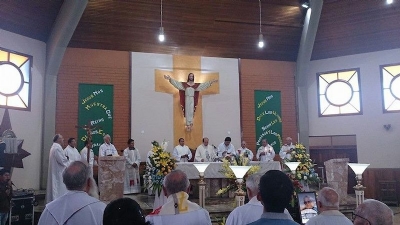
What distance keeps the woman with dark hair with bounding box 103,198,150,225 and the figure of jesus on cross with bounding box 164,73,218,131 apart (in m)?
9.91

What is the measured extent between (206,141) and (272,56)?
3.87 meters

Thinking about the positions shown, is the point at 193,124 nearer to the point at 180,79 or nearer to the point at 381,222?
the point at 180,79

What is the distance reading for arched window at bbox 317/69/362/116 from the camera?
1200 cm

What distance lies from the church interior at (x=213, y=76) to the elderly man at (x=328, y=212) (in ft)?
A: 20.4

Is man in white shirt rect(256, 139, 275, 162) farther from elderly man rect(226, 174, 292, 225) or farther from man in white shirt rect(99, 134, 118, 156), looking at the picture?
elderly man rect(226, 174, 292, 225)

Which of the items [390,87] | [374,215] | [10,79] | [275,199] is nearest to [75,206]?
[275,199]

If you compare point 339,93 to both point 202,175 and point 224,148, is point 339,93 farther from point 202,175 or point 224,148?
point 202,175

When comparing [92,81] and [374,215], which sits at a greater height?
[92,81]

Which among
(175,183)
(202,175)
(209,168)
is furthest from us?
(209,168)

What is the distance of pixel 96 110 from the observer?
10.7 metres

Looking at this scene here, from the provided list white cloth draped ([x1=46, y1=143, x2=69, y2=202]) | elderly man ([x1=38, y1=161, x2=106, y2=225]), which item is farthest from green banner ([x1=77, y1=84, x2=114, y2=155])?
elderly man ([x1=38, y1=161, x2=106, y2=225])

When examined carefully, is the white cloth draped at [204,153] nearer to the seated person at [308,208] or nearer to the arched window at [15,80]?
the arched window at [15,80]

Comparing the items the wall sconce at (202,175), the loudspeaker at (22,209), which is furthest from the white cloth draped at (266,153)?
the loudspeaker at (22,209)

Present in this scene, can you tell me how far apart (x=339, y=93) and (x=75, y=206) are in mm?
11092
